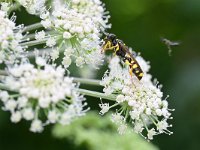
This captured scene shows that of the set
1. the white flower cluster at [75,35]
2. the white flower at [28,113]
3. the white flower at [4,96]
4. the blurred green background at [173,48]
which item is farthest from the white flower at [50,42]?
the blurred green background at [173,48]

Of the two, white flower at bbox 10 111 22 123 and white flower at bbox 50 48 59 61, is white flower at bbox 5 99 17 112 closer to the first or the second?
white flower at bbox 10 111 22 123

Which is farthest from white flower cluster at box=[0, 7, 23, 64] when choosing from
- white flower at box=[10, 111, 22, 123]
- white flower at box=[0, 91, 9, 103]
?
→ white flower at box=[10, 111, 22, 123]

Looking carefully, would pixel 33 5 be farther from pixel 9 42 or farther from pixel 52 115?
pixel 52 115

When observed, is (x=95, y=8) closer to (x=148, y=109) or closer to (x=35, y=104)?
(x=148, y=109)

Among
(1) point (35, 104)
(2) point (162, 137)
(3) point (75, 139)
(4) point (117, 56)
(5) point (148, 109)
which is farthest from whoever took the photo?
(2) point (162, 137)

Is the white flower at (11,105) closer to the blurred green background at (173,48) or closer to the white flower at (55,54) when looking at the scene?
the white flower at (55,54)

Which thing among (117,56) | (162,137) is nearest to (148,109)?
(117,56)
